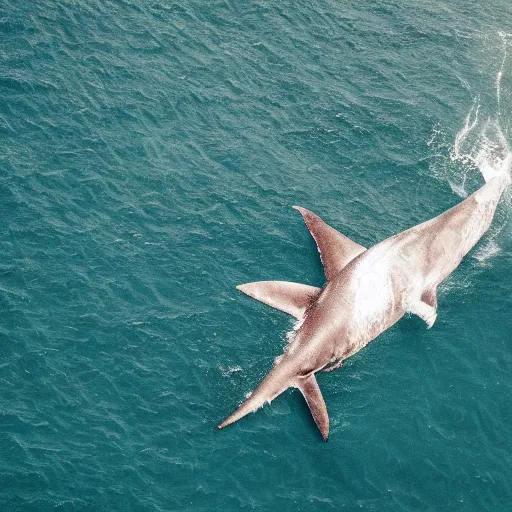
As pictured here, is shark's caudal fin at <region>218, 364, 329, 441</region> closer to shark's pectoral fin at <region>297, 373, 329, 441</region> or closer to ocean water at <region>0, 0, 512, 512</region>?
shark's pectoral fin at <region>297, 373, 329, 441</region>

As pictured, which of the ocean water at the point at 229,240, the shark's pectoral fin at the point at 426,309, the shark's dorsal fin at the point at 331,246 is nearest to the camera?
the ocean water at the point at 229,240

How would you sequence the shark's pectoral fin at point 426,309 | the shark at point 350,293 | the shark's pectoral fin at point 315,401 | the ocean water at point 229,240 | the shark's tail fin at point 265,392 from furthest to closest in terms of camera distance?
the shark's pectoral fin at point 426,309 → the shark at point 350,293 → the shark's tail fin at point 265,392 → the shark's pectoral fin at point 315,401 → the ocean water at point 229,240

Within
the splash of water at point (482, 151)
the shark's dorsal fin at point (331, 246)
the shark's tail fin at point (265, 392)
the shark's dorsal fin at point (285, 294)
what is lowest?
the shark's tail fin at point (265, 392)

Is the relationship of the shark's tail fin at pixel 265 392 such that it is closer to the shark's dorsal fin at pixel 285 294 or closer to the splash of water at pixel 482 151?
the shark's dorsal fin at pixel 285 294

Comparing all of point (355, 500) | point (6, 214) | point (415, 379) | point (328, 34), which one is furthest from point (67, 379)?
point (328, 34)

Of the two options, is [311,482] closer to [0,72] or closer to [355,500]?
[355,500]

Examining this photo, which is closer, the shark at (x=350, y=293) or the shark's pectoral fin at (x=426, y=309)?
the shark at (x=350, y=293)

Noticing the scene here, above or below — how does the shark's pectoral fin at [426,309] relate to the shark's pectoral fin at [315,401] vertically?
above

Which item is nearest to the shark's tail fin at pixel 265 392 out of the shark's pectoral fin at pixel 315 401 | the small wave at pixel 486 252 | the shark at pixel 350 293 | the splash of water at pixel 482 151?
the shark at pixel 350 293
